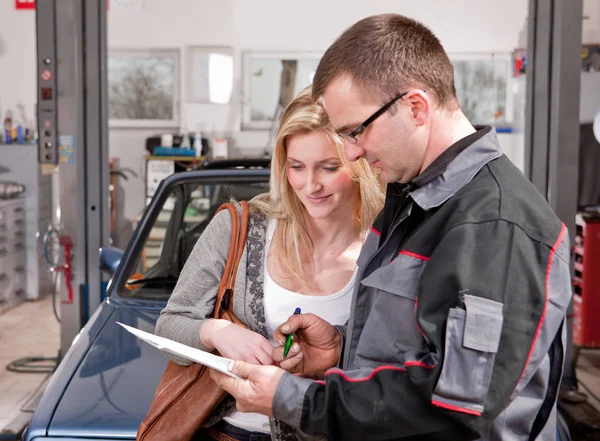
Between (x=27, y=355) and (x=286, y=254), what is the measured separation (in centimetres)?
499

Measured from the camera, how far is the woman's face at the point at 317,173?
1732mm

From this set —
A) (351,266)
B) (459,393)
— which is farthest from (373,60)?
(351,266)

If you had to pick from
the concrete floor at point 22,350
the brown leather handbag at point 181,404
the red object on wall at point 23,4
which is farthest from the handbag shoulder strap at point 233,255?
the red object on wall at point 23,4

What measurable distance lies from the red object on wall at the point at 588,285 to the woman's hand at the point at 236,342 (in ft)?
15.6

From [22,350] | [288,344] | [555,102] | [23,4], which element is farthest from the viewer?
[23,4]

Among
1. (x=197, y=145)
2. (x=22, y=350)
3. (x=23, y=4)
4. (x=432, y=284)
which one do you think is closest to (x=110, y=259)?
(x=432, y=284)

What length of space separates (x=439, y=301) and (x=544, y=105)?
3405 mm

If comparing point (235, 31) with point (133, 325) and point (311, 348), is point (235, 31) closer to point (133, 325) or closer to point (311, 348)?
point (133, 325)

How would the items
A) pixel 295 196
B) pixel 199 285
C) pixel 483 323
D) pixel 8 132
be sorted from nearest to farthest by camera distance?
pixel 483 323, pixel 199 285, pixel 295 196, pixel 8 132

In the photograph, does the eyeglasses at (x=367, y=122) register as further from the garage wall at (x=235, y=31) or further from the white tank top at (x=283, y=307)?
the garage wall at (x=235, y=31)

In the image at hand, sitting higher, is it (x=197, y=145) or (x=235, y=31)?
(x=235, y=31)

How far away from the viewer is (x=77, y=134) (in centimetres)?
429

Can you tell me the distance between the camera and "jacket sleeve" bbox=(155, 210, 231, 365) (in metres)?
1.66

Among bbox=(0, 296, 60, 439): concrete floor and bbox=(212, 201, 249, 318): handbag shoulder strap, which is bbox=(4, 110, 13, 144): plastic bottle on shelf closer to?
bbox=(0, 296, 60, 439): concrete floor
